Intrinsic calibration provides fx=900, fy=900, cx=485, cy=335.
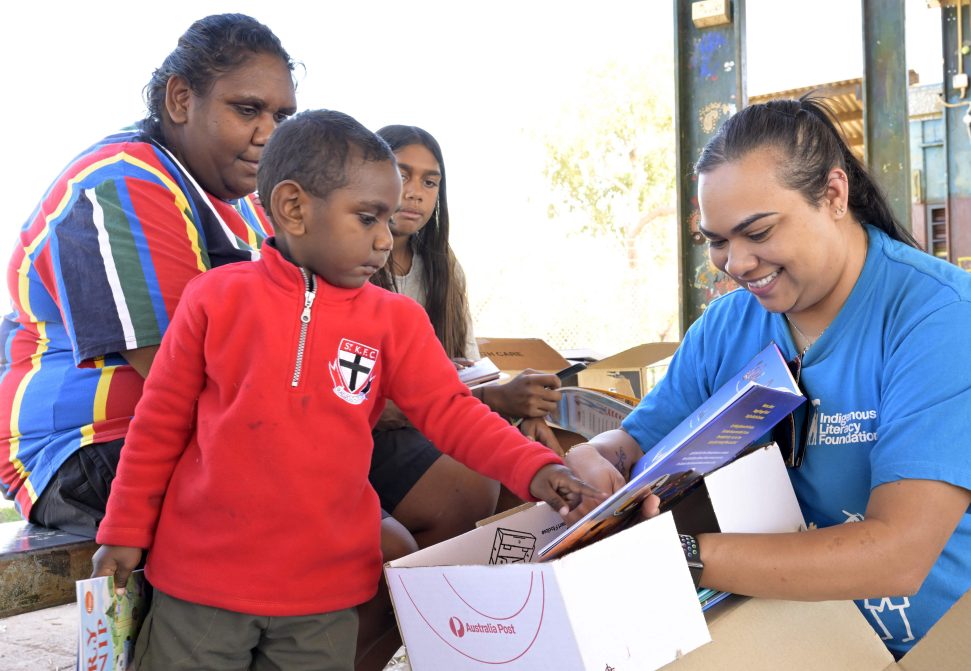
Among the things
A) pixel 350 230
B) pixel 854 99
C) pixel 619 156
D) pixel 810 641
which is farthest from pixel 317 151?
pixel 619 156

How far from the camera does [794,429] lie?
167 centimetres

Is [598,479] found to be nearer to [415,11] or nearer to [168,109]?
[168,109]

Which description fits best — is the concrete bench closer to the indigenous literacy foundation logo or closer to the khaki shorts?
the khaki shorts

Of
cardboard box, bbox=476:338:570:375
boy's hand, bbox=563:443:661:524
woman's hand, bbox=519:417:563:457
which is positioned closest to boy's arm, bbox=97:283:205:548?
boy's hand, bbox=563:443:661:524

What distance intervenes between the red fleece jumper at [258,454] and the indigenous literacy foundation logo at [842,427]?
0.51 metres

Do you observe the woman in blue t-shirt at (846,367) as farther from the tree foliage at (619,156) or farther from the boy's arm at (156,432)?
the tree foliage at (619,156)

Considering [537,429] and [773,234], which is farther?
[537,429]

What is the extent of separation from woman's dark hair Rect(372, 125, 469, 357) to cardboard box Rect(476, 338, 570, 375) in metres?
0.59

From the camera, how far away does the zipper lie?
5.10 ft

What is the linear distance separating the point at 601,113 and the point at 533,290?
142 inches

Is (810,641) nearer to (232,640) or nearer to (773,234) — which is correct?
(773,234)

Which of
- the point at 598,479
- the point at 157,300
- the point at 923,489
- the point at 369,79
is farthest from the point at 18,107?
the point at 923,489

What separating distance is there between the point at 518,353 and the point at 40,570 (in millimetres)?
2074

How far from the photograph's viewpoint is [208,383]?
5.19 feet
